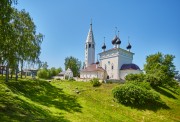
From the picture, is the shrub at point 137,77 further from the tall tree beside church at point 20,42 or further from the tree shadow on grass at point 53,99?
the tall tree beside church at point 20,42

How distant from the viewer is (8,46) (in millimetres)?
27156

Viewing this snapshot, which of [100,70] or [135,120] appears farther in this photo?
[100,70]

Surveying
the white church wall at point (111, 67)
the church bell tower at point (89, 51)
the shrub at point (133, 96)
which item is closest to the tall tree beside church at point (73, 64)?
the church bell tower at point (89, 51)

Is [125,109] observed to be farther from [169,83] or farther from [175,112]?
[169,83]

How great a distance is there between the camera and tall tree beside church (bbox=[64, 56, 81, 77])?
10419 centimetres

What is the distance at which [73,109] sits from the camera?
2489cm

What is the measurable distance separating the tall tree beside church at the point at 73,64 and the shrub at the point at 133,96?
235 ft

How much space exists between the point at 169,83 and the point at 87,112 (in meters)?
38.2

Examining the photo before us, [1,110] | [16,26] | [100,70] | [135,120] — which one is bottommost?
[135,120]

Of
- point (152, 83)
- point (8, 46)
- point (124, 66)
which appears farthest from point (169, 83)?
point (8, 46)

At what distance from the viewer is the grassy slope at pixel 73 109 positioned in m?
18.6

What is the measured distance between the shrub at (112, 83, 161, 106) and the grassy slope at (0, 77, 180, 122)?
122 centimetres

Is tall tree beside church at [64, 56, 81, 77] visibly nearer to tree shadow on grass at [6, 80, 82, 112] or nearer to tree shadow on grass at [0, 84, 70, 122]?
tree shadow on grass at [6, 80, 82, 112]

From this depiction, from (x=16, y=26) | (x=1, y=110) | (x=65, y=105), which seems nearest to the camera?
(x=1, y=110)
